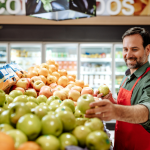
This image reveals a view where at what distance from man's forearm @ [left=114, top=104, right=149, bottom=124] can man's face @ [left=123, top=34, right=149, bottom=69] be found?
557 mm

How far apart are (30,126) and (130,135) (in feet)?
3.42

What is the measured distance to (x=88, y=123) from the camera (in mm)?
791

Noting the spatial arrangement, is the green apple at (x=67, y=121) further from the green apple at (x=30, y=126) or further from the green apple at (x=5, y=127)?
the green apple at (x=5, y=127)

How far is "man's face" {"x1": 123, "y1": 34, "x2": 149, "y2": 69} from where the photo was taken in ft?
4.65

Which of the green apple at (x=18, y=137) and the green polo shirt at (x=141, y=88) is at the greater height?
the green polo shirt at (x=141, y=88)

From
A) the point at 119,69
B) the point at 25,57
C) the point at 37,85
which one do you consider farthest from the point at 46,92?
the point at 119,69

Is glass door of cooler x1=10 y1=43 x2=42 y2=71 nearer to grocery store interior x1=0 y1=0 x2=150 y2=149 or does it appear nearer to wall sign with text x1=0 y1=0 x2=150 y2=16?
grocery store interior x1=0 y1=0 x2=150 y2=149

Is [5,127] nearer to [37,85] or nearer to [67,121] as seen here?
[67,121]

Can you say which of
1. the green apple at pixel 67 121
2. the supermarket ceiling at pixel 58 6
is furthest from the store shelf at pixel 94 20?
the green apple at pixel 67 121

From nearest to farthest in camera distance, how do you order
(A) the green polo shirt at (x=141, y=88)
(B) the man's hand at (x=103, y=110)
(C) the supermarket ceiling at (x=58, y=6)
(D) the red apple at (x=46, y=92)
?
(B) the man's hand at (x=103, y=110)
(A) the green polo shirt at (x=141, y=88)
(C) the supermarket ceiling at (x=58, y=6)
(D) the red apple at (x=46, y=92)

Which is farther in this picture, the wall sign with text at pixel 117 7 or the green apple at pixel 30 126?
the wall sign with text at pixel 117 7

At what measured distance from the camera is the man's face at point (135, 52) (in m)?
1.42

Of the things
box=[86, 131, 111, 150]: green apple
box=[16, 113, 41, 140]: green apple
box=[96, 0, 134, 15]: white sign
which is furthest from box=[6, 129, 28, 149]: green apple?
box=[96, 0, 134, 15]: white sign

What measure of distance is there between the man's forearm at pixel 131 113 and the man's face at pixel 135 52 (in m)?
0.56
